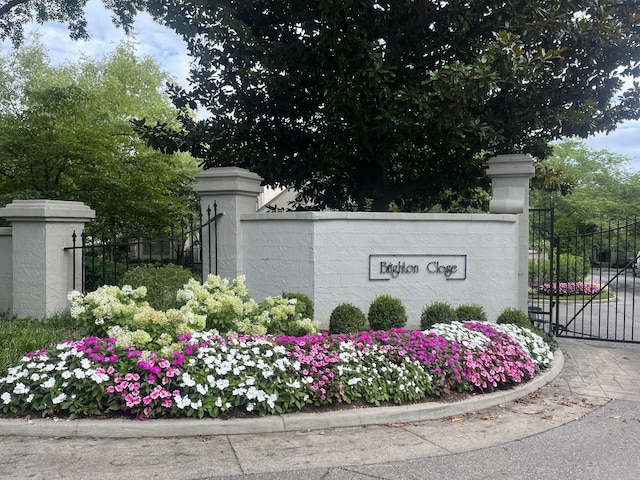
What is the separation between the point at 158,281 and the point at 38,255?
6.94 feet

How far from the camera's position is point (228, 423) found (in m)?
4.30

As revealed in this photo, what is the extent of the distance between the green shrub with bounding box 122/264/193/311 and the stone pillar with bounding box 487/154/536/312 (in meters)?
5.15

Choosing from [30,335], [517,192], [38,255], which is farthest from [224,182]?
[517,192]

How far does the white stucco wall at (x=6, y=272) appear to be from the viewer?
319 inches

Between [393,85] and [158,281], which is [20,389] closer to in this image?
[158,281]

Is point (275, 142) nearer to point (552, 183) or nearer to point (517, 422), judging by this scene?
point (552, 183)

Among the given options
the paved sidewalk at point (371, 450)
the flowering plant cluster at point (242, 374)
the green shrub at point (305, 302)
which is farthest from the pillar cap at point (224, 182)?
the paved sidewalk at point (371, 450)

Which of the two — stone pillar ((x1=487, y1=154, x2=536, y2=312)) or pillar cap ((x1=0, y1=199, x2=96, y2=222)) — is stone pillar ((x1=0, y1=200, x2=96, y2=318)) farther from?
stone pillar ((x1=487, y1=154, x2=536, y2=312))

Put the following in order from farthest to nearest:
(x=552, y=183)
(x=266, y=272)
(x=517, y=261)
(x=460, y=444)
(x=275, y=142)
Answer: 1. (x=552, y=183)
2. (x=275, y=142)
3. (x=517, y=261)
4. (x=266, y=272)
5. (x=460, y=444)

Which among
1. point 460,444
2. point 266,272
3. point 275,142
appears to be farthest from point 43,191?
point 460,444

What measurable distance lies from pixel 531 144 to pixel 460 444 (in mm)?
8251

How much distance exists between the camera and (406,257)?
304 inches

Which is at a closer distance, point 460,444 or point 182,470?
point 182,470

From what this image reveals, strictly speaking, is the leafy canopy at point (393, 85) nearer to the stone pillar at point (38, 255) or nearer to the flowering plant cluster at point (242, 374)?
the stone pillar at point (38, 255)
